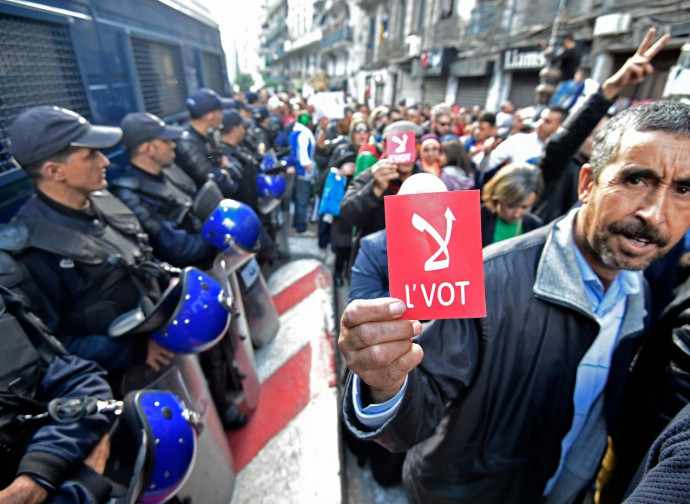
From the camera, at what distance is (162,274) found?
7.01 feet

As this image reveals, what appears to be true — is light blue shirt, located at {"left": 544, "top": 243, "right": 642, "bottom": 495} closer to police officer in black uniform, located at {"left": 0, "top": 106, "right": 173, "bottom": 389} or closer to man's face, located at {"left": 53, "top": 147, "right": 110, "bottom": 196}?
police officer in black uniform, located at {"left": 0, "top": 106, "right": 173, "bottom": 389}

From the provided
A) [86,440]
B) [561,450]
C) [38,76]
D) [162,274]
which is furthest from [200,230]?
[561,450]

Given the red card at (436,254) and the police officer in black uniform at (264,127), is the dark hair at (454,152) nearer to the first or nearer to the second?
the red card at (436,254)

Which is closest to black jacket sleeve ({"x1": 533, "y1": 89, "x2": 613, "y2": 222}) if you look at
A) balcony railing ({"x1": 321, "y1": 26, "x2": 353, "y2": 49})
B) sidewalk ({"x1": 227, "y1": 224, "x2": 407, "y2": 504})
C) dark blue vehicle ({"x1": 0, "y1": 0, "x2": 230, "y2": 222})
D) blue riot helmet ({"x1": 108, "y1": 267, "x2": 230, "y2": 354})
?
sidewalk ({"x1": 227, "y1": 224, "x2": 407, "y2": 504})

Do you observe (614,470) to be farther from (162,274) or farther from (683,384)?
(162,274)

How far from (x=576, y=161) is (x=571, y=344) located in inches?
103

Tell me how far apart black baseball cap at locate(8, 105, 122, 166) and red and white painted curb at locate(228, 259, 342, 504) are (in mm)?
2256

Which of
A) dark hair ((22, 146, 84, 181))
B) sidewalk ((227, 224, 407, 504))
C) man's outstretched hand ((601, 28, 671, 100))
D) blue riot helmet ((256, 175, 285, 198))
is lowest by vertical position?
sidewalk ((227, 224, 407, 504))

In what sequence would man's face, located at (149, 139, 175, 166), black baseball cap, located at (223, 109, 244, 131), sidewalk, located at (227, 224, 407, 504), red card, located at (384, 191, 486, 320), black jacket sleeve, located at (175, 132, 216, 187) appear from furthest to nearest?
1. black baseball cap, located at (223, 109, 244, 131)
2. black jacket sleeve, located at (175, 132, 216, 187)
3. man's face, located at (149, 139, 175, 166)
4. sidewalk, located at (227, 224, 407, 504)
5. red card, located at (384, 191, 486, 320)

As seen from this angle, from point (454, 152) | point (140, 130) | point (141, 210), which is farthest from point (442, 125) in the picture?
point (141, 210)

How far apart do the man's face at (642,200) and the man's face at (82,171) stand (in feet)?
8.30

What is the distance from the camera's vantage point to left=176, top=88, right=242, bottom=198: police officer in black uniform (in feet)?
12.0

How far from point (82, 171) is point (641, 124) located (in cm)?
265

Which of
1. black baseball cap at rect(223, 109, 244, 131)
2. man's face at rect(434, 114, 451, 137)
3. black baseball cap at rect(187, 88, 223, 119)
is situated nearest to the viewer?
black baseball cap at rect(187, 88, 223, 119)
